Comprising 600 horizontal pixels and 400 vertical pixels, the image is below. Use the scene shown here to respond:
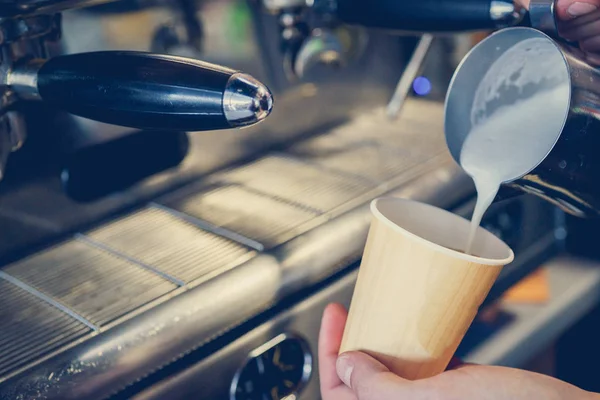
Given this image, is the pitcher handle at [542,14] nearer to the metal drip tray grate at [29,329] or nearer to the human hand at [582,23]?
the human hand at [582,23]

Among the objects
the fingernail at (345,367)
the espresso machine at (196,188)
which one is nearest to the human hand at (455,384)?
Result: the fingernail at (345,367)

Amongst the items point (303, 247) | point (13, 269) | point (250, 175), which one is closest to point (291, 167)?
point (250, 175)

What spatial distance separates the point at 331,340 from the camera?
0.58 metres

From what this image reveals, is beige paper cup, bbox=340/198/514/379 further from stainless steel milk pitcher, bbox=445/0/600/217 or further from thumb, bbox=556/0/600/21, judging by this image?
thumb, bbox=556/0/600/21

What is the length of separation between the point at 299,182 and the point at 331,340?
248 mm

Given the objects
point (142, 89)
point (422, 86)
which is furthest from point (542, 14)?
point (422, 86)

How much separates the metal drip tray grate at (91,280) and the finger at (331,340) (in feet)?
0.44

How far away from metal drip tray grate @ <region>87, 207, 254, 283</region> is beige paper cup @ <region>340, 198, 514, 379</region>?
15cm

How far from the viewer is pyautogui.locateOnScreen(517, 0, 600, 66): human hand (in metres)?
0.62

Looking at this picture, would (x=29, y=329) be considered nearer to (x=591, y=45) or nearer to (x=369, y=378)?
(x=369, y=378)

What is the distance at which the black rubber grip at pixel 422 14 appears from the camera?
26.6 inches

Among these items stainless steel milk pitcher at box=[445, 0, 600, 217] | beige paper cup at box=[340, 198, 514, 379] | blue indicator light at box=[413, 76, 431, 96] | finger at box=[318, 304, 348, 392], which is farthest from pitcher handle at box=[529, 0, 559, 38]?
blue indicator light at box=[413, 76, 431, 96]

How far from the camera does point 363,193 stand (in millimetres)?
744

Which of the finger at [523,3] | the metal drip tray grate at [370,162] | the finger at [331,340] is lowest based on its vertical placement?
the finger at [331,340]
